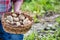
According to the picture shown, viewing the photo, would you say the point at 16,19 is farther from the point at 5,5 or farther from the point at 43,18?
the point at 43,18

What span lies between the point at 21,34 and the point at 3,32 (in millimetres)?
178

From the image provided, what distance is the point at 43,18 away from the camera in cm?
433

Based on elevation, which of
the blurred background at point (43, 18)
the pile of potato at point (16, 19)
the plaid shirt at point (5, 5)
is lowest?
the blurred background at point (43, 18)

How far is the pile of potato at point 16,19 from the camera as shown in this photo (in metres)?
2.61

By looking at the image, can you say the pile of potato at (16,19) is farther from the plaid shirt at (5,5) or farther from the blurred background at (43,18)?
the blurred background at (43,18)

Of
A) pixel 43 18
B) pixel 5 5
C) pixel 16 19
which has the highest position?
pixel 5 5

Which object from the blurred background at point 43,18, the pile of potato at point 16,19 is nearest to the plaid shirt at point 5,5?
the pile of potato at point 16,19

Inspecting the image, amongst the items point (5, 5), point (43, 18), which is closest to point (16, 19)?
point (5, 5)

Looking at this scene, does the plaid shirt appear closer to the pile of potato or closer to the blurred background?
the pile of potato

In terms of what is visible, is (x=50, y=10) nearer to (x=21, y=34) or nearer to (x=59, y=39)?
(x=59, y=39)

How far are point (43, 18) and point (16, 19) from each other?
170 centimetres

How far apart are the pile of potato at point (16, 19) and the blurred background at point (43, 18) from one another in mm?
1007

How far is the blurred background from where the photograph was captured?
3816 millimetres

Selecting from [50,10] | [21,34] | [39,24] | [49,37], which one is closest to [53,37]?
[49,37]
